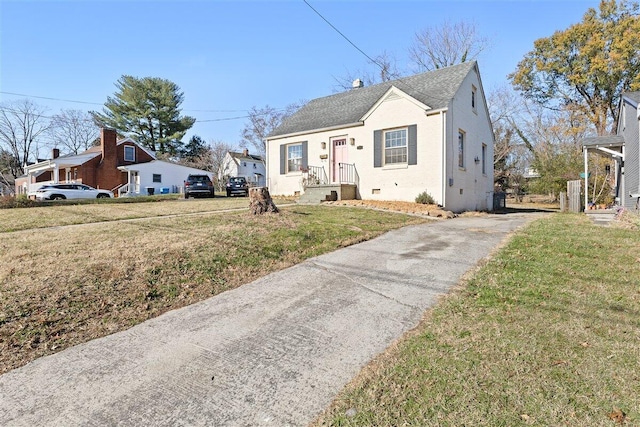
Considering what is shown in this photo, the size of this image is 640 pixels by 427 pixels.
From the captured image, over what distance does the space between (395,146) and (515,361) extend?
479 inches

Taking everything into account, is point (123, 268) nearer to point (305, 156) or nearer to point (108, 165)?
point (305, 156)

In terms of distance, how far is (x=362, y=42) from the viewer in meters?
11.7

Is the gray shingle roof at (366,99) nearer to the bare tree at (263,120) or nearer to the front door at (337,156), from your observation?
the front door at (337,156)

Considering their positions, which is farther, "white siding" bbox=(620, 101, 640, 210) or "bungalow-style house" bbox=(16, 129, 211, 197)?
"bungalow-style house" bbox=(16, 129, 211, 197)

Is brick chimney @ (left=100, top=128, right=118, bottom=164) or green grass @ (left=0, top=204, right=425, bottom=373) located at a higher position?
brick chimney @ (left=100, top=128, right=118, bottom=164)

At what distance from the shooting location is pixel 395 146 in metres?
13.9

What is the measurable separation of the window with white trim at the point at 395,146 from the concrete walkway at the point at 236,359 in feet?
32.1

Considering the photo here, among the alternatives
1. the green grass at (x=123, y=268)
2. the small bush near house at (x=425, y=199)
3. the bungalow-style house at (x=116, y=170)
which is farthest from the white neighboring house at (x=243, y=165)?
the green grass at (x=123, y=268)

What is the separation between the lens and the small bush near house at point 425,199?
42.0 ft

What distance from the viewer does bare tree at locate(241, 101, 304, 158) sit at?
36719 millimetres

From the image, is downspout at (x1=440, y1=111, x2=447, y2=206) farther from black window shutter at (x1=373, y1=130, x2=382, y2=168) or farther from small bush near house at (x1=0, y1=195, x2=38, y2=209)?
small bush near house at (x1=0, y1=195, x2=38, y2=209)

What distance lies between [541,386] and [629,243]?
539 centimetres

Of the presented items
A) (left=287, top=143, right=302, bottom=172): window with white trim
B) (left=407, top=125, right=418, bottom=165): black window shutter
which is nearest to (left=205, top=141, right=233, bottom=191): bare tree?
(left=287, top=143, right=302, bottom=172): window with white trim

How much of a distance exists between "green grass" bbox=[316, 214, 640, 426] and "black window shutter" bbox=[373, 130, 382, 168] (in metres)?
10.2
